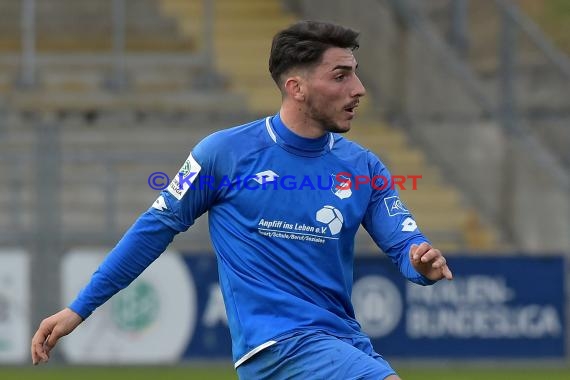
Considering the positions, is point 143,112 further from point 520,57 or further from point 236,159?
point 236,159

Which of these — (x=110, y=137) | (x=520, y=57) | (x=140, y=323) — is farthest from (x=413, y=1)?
(x=140, y=323)

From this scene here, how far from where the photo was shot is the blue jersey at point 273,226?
5320 millimetres

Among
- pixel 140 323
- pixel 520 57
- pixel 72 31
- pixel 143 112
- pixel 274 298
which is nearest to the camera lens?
pixel 274 298

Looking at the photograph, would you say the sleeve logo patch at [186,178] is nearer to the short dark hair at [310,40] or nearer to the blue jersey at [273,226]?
the blue jersey at [273,226]

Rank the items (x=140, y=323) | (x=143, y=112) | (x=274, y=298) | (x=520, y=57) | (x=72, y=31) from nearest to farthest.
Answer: (x=274, y=298), (x=140, y=323), (x=520, y=57), (x=143, y=112), (x=72, y=31)

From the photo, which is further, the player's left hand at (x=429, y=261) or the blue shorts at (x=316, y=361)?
the blue shorts at (x=316, y=361)

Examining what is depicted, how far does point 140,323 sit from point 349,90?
8.53 meters

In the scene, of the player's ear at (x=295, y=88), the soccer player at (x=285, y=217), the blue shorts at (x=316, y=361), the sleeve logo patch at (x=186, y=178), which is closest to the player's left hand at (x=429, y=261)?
the soccer player at (x=285, y=217)

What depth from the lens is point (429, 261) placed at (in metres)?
4.94

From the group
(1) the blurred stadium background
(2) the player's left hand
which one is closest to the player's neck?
(2) the player's left hand

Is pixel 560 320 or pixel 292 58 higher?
pixel 292 58

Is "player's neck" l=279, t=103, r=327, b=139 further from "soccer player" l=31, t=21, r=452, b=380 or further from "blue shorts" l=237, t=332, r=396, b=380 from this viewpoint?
"blue shorts" l=237, t=332, r=396, b=380

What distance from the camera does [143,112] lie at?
721 inches

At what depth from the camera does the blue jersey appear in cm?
532
